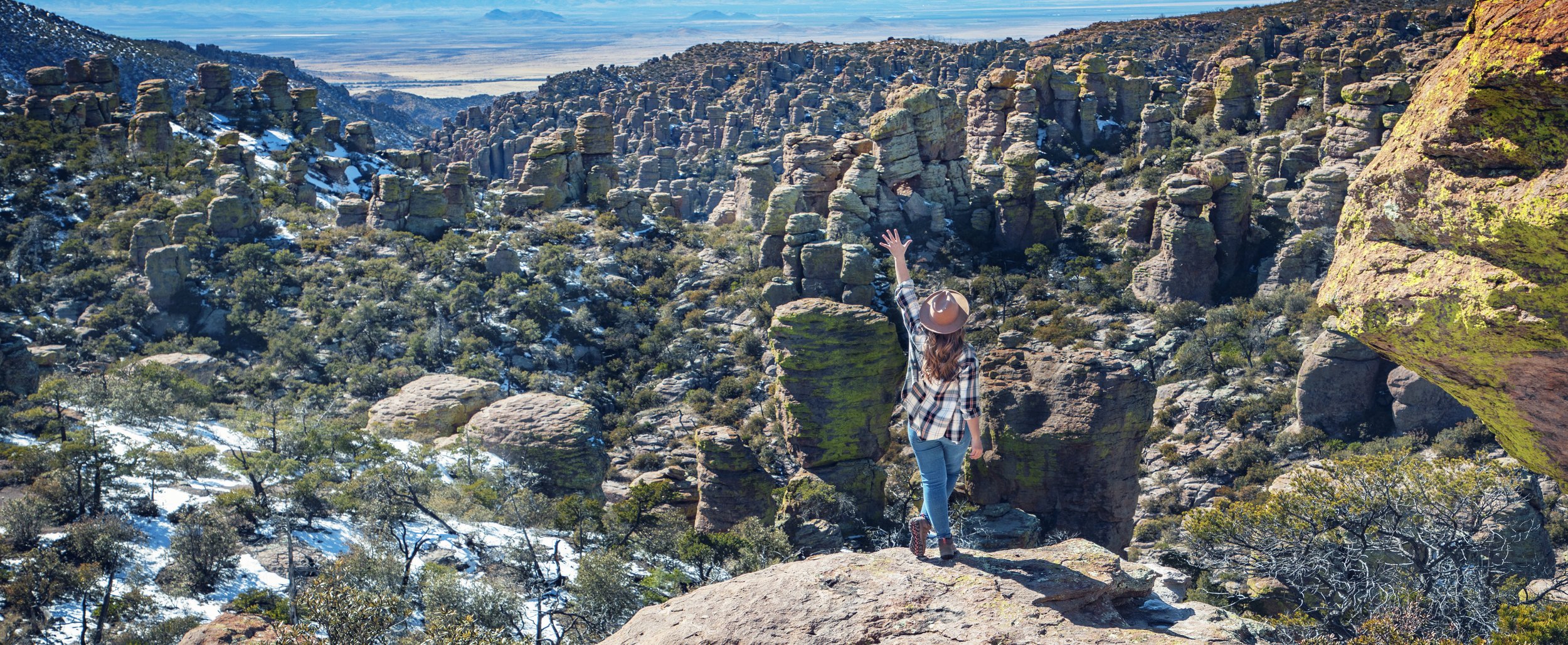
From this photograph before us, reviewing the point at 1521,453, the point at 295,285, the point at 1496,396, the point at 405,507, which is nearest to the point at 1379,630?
the point at 1521,453

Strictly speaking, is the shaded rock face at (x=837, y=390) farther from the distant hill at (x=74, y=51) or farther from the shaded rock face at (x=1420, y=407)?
the distant hill at (x=74, y=51)

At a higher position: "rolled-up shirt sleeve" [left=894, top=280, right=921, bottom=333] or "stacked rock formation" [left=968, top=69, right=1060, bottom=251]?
"rolled-up shirt sleeve" [left=894, top=280, right=921, bottom=333]

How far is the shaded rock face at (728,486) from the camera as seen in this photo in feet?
66.3

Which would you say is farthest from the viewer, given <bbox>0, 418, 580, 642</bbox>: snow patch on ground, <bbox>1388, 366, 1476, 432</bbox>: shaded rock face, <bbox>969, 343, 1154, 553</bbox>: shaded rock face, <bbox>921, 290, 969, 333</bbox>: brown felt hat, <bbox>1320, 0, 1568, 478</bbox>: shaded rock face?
<bbox>1388, 366, 1476, 432</bbox>: shaded rock face

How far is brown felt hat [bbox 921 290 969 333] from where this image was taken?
6.88m

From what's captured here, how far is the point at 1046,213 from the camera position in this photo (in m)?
42.3

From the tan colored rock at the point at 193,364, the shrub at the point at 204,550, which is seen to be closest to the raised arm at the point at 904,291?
the shrub at the point at 204,550

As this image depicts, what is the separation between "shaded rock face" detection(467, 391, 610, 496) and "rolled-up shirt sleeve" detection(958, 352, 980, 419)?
17.5 meters

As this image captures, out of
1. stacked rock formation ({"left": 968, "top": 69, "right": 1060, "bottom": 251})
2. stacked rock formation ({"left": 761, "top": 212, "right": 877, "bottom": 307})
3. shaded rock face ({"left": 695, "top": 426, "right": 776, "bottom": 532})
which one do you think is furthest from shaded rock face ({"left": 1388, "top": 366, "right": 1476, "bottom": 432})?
stacked rock formation ({"left": 968, "top": 69, "right": 1060, "bottom": 251})

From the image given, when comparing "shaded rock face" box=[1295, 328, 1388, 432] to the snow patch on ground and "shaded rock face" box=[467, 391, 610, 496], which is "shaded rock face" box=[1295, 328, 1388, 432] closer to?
"shaded rock face" box=[467, 391, 610, 496]

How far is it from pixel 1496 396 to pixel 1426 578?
14.5 ft

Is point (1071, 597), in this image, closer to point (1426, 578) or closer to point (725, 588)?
point (725, 588)

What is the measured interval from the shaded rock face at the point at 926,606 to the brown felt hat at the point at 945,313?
65.5 inches

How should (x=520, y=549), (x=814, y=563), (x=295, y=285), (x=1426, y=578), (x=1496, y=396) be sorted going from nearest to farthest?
(x=1496, y=396) < (x=814, y=563) < (x=1426, y=578) < (x=520, y=549) < (x=295, y=285)
